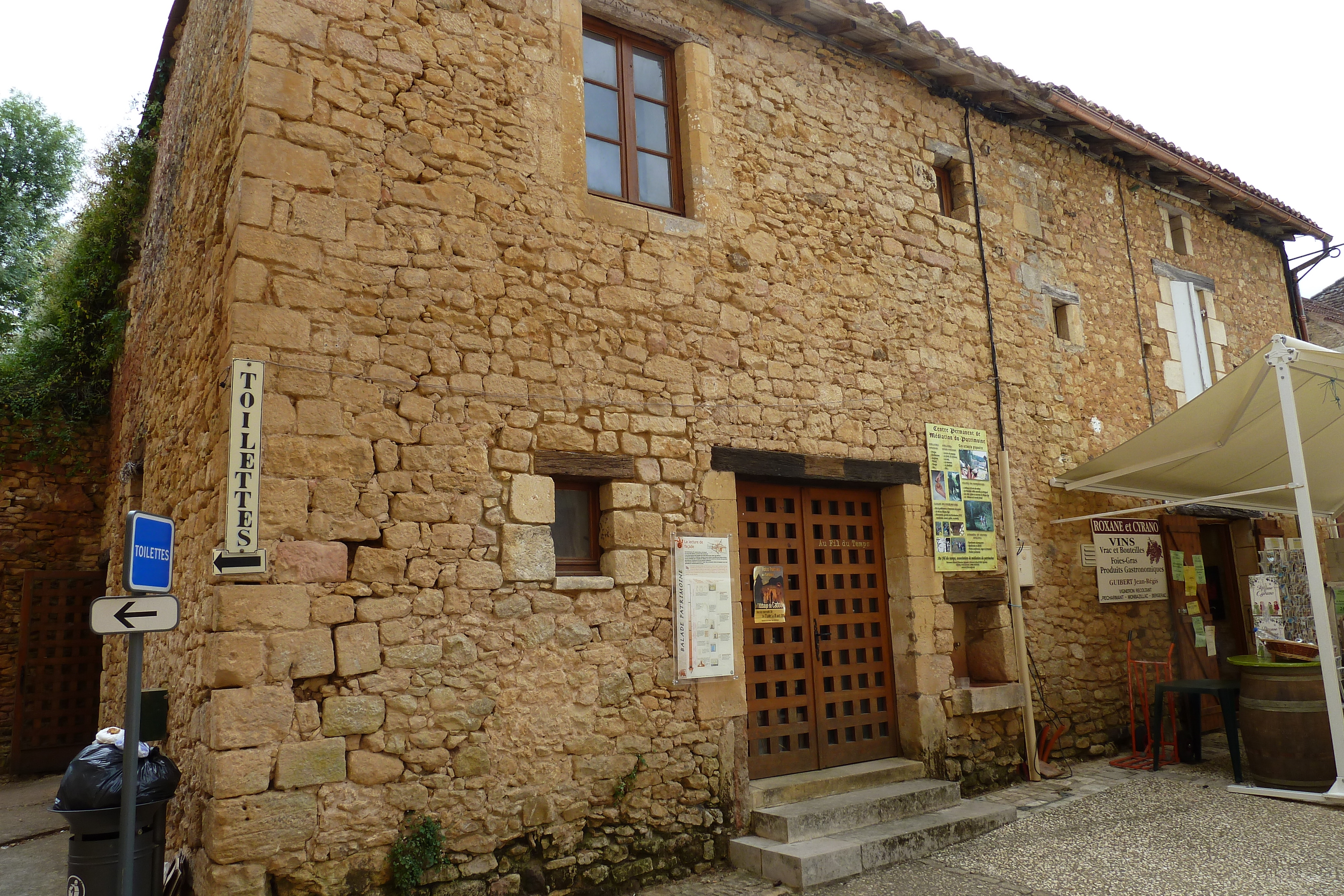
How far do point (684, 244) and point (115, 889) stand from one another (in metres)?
4.27

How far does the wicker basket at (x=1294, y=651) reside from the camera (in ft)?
19.2

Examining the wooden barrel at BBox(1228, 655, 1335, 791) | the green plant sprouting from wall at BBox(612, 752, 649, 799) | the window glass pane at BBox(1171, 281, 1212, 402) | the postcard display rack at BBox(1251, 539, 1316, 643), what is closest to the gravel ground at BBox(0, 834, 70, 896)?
the green plant sprouting from wall at BBox(612, 752, 649, 799)

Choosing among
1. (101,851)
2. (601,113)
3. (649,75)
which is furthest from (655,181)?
(101,851)

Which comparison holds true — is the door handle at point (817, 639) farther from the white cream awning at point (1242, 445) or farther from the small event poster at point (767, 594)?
the white cream awning at point (1242, 445)

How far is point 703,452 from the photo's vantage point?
5145 mm

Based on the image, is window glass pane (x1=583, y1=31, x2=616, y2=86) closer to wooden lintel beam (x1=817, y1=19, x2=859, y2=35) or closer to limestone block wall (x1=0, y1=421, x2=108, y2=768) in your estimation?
wooden lintel beam (x1=817, y1=19, x2=859, y2=35)

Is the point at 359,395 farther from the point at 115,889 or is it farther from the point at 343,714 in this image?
the point at 115,889

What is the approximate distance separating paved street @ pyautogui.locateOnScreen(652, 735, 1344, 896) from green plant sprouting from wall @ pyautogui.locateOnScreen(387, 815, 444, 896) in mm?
1236

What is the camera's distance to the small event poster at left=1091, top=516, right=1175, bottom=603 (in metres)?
7.41

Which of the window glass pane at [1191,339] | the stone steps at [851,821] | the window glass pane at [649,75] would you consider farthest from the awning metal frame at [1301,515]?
the window glass pane at [649,75]

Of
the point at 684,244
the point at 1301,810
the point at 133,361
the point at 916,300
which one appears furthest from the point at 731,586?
the point at 133,361

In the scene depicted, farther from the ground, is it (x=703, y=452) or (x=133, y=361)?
(x=133, y=361)

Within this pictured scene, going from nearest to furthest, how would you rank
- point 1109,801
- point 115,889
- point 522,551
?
point 115,889, point 522,551, point 1109,801

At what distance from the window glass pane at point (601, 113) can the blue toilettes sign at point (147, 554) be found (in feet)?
10.7
